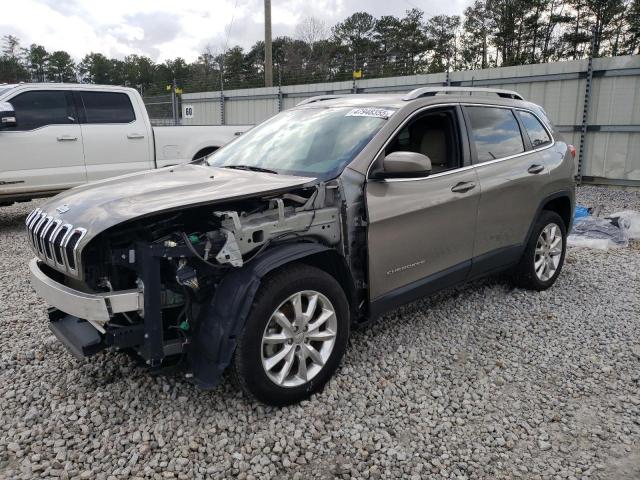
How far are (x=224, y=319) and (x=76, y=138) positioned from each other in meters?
6.17

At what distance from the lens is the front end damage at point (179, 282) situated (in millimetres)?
2570

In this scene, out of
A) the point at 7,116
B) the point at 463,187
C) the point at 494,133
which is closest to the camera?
the point at 463,187

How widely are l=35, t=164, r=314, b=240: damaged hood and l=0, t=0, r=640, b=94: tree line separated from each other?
34.8 feet

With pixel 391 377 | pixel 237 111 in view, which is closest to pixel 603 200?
pixel 391 377

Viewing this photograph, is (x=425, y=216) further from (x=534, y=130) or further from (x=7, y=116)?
(x=7, y=116)

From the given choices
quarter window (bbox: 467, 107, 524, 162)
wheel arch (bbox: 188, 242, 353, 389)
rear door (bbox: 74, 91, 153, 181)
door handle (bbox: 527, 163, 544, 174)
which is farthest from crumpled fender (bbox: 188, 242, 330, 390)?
rear door (bbox: 74, 91, 153, 181)

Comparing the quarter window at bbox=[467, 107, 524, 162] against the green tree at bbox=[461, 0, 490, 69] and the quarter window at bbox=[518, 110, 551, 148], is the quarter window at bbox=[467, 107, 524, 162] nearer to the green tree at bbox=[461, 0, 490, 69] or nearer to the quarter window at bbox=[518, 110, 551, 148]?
the quarter window at bbox=[518, 110, 551, 148]

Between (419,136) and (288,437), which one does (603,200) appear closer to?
(419,136)

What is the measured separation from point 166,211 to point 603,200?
30.2 feet

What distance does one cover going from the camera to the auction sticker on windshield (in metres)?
3.60

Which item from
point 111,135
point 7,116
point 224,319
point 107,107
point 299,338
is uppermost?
point 107,107

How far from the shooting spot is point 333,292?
3025 millimetres

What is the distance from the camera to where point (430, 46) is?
106 feet

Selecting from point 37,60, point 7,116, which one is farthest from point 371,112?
point 37,60
